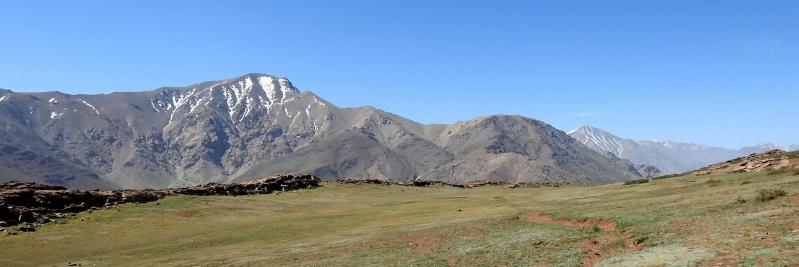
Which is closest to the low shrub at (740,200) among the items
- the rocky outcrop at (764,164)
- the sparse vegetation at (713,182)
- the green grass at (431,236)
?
the green grass at (431,236)

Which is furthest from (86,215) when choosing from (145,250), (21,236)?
(145,250)

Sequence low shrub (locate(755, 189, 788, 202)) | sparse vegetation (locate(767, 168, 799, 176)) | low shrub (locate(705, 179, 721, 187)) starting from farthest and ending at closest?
low shrub (locate(705, 179, 721, 187)) < sparse vegetation (locate(767, 168, 799, 176)) < low shrub (locate(755, 189, 788, 202))

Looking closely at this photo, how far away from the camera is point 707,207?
42.8 m

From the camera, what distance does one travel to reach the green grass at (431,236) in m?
30.9

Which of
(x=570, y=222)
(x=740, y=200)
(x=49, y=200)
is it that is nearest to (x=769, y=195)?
(x=740, y=200)

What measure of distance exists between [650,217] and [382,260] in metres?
21.6

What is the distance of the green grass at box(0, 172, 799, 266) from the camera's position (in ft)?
101

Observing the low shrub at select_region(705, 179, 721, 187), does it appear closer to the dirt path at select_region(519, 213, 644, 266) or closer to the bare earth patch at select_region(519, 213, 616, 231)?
the bare earth patch at select_region(519, 213, 616, 231)

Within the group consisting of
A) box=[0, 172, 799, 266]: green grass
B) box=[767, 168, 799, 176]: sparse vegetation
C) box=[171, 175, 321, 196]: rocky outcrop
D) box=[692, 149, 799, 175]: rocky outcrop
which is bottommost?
box=[0, 172, 799, 266]: green grass

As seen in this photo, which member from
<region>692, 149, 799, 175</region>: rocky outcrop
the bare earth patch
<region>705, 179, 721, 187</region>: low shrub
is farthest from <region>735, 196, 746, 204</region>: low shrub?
<region>692, 149, 799, 175</region>: rocky outcrop

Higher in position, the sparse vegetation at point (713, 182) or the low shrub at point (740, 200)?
the sparse vegetation at point (713, 182)

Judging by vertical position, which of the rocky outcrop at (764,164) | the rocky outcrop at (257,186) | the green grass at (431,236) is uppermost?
the rocky outcrop at (764,164)

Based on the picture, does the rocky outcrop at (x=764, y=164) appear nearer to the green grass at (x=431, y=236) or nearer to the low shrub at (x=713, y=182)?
the green grass at (x=431, y=236)

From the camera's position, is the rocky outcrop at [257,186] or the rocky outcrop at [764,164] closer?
the rocky outcrop at [764,164]
